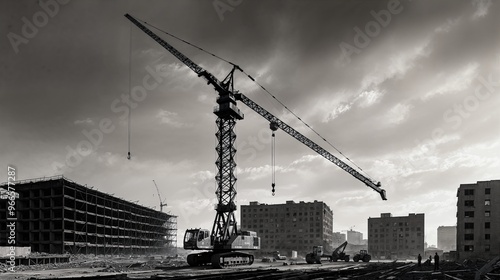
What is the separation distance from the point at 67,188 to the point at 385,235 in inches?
4786

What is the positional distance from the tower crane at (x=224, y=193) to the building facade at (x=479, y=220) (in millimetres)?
47142

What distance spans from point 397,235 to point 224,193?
122 metres

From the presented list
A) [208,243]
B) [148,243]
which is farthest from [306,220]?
[208,243]

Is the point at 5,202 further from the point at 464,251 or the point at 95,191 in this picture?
the point at 464,251

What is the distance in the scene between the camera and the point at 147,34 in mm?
63281

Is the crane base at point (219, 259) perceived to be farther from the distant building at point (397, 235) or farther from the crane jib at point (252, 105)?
the distant building at point (397, 235)

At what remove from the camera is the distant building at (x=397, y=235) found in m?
150

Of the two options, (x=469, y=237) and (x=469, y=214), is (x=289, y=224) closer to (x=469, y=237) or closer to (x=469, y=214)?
(x=469, y=214)

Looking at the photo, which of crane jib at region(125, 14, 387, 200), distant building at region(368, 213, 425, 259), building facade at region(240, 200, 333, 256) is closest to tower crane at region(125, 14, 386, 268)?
crane jib at region(125, 14, 387, 200)

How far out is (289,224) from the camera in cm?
15275

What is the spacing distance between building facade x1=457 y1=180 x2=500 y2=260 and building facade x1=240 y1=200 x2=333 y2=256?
66480 mm

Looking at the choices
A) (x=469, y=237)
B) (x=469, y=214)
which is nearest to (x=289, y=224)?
(x=469, y=214)

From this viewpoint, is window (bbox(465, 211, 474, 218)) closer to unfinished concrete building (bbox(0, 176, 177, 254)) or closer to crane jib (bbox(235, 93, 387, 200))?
crane jib (bbox(235, 93, 387, 200))

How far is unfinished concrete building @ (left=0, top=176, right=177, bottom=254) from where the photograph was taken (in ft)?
254
